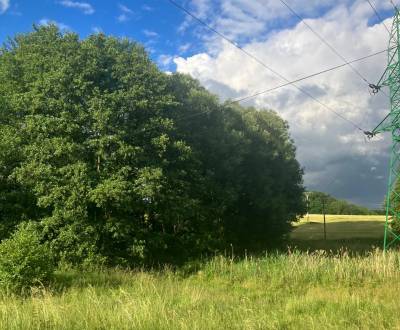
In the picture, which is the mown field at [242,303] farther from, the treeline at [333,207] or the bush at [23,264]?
the treeline at [333,207]

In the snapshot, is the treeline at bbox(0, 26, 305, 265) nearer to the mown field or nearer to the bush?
the mown field

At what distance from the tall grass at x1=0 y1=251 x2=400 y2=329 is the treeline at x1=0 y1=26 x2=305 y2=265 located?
411 centimetres

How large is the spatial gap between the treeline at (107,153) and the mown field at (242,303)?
12.7ft

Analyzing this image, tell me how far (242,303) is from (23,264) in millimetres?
6518

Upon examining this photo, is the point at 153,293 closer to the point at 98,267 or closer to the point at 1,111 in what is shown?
the point at 98,267

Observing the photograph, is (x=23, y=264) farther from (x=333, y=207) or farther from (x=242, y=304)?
(x=333, y=207)

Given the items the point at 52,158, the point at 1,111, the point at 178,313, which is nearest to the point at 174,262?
the point at 52,158

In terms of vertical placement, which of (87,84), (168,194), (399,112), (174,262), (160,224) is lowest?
(174,262)

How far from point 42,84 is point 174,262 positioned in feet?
39.0

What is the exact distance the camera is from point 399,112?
20734 mm

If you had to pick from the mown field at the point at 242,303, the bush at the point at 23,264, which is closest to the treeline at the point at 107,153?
the mown field at the point at 242,303

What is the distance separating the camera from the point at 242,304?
995cm

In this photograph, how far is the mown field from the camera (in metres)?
7.19

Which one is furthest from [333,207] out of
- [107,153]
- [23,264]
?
[23,264]
